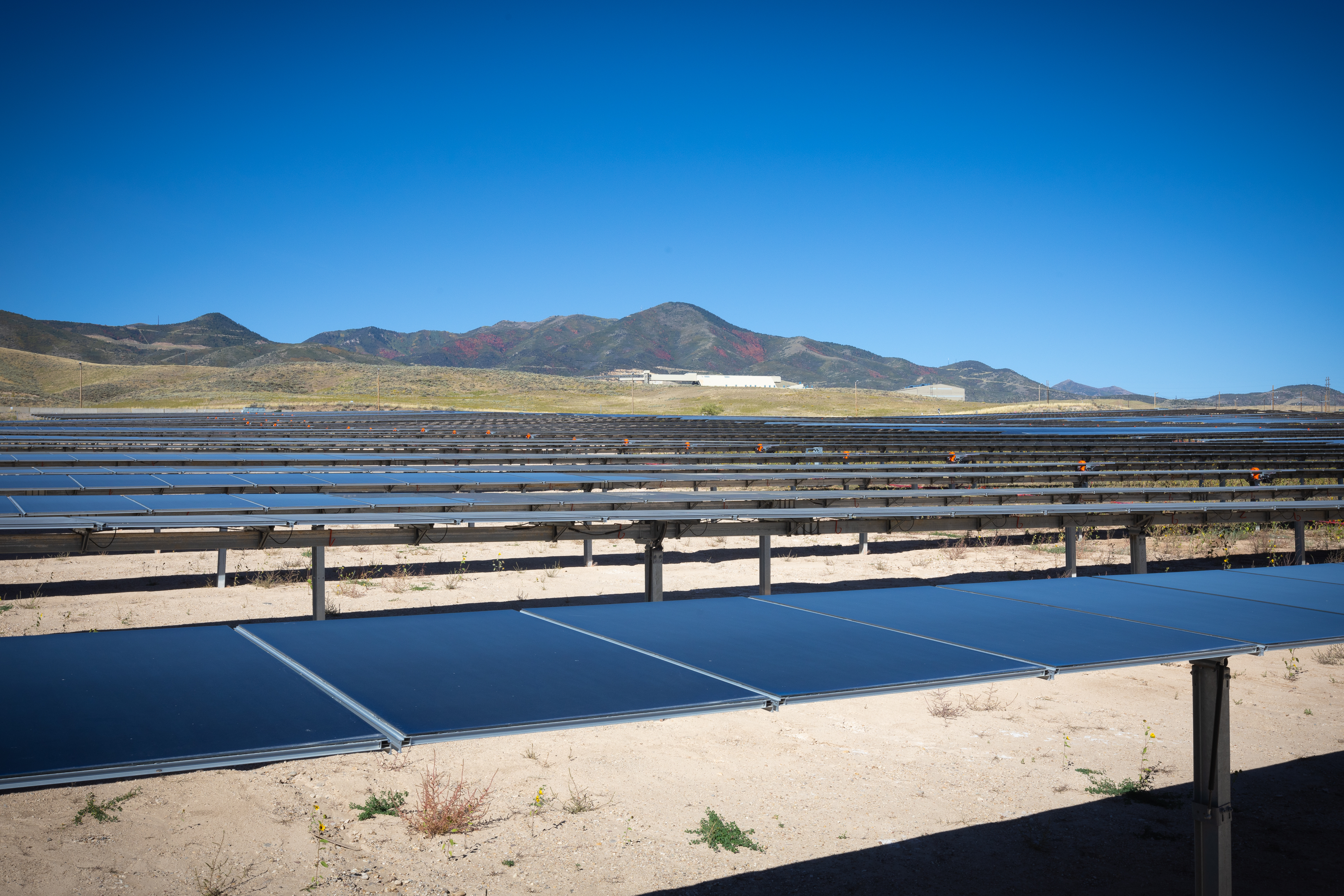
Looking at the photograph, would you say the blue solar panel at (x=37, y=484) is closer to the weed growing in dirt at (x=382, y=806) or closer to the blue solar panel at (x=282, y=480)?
the blue solar panel at (x=282, y=480)

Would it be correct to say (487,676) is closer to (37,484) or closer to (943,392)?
(37,484)

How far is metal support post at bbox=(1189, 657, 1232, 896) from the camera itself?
4.27 m

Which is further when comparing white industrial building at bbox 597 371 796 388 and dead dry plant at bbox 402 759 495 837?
white industrial building at bbox 597 371 796 388

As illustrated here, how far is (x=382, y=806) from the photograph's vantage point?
6.62 m

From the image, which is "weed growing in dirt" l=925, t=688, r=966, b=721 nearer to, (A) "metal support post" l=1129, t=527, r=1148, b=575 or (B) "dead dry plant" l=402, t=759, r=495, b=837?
(A) "metal support post" l=1129, t=527, r=1148, b=575

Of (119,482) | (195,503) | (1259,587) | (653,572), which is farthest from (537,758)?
(119,482)

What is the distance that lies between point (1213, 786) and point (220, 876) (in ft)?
16.4

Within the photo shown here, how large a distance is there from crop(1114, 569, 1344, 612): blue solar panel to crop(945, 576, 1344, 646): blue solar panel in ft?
0.36

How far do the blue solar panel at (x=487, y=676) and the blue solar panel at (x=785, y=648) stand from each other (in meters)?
0.17

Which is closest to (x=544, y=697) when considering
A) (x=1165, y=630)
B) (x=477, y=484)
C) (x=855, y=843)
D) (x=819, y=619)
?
(x=819, y=619)

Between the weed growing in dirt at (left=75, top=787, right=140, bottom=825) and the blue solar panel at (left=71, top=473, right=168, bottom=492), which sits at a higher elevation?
the blue solar panel at (left=71, top=473, right=168, bottom=492)

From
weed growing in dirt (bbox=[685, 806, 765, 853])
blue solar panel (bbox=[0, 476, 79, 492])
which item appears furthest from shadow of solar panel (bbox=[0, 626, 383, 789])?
blue solar panel (bbox=[0, 476, 79, 492])

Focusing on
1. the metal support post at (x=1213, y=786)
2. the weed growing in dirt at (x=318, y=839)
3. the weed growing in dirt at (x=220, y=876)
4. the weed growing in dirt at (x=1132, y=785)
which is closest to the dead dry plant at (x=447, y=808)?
the weed growing in dirt at (x=318, y=839)

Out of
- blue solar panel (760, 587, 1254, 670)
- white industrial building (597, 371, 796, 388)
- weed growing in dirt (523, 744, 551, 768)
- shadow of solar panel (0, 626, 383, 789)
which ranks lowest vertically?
weed growing in dirt (523, 744, 551, 768)
